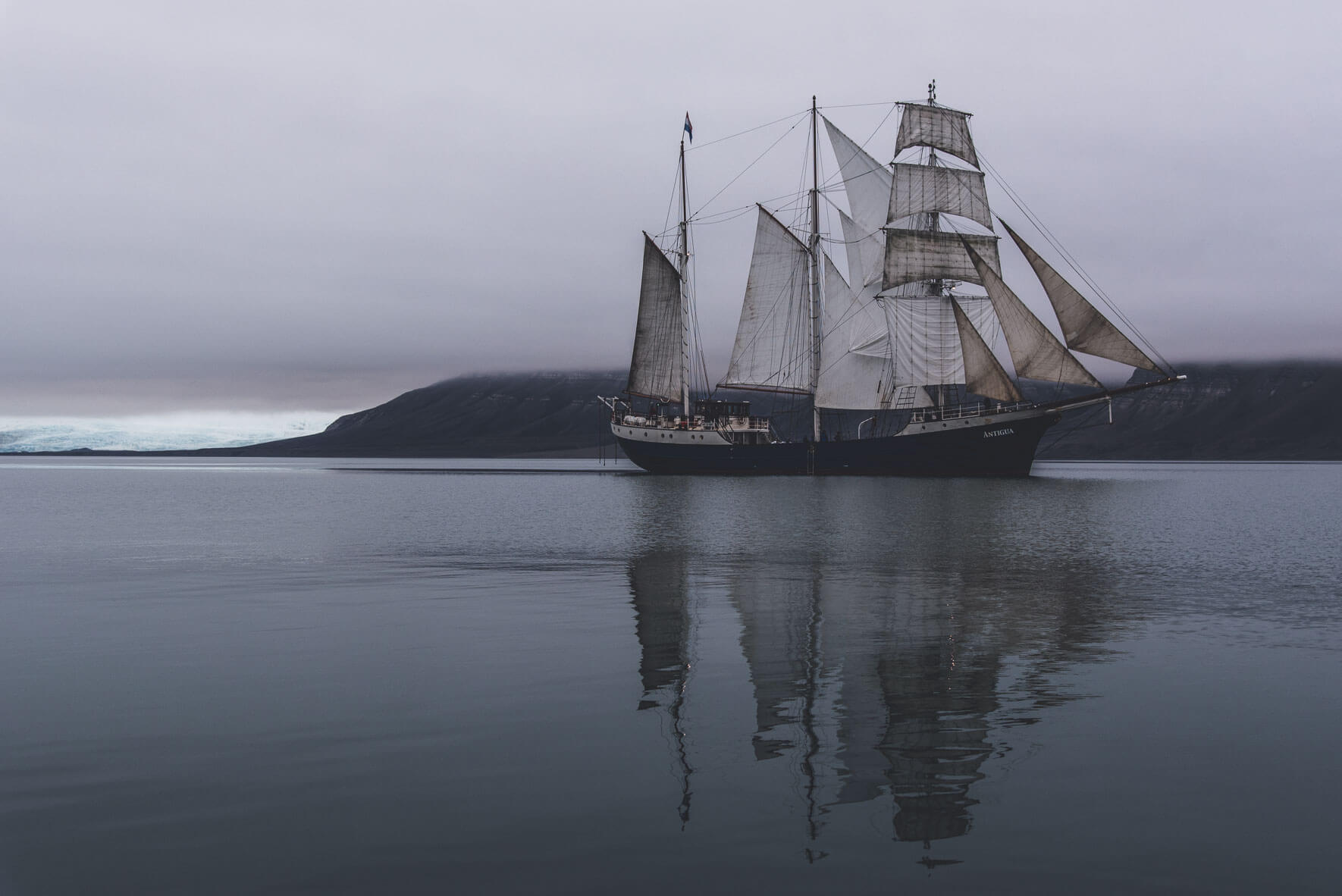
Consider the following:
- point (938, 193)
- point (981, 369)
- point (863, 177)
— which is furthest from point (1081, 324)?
point (863, 177)

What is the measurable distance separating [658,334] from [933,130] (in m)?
42.1

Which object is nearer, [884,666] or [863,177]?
[884,666]

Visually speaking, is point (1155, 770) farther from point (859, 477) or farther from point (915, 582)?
point (859, 477)

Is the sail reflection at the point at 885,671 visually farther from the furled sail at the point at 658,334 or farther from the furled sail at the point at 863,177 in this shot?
the furled sail at the point at 863,177

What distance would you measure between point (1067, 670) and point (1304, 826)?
278 inches

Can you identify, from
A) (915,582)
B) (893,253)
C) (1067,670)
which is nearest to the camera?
(1067,670)

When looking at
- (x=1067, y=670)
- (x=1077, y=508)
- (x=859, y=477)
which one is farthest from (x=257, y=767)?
(x=859, y=477)

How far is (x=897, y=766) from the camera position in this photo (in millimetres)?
11477

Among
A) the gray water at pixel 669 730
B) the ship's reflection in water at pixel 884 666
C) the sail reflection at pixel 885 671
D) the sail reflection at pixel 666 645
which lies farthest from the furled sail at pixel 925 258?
the sail reflection at pixel 885 671

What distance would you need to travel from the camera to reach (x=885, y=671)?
54.5ft

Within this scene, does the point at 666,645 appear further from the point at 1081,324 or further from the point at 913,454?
the point at 913,454

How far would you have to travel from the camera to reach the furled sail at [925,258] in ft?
403

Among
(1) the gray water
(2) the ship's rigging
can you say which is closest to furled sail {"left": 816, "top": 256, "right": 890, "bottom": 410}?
(2) the ship's rigging

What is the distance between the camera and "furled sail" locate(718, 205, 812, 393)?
12262 cm
